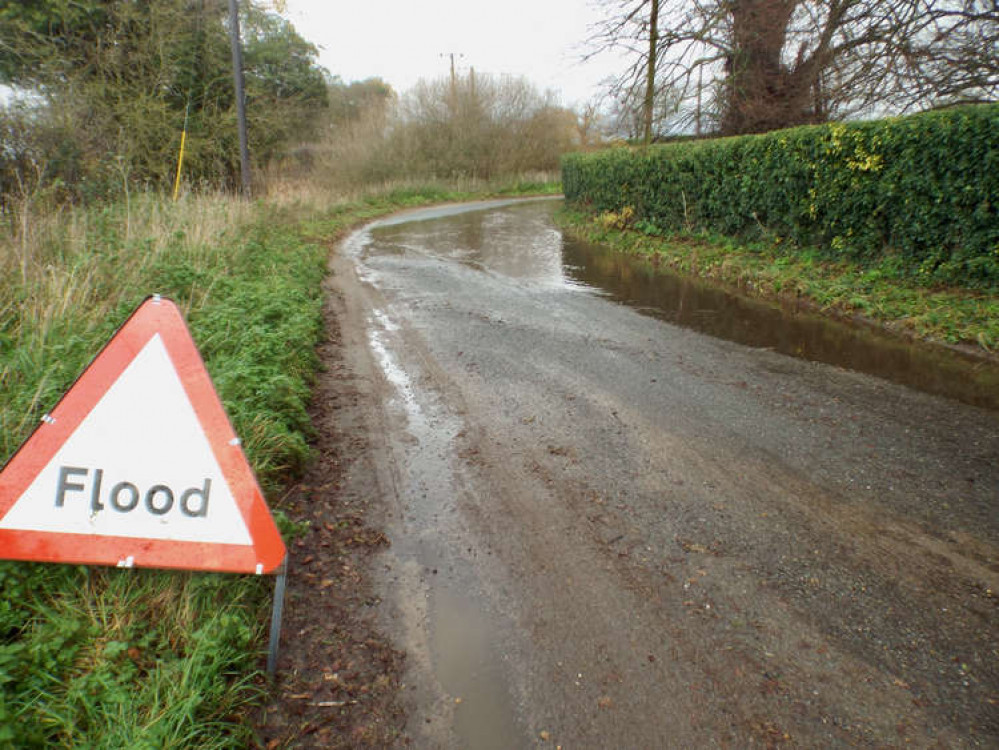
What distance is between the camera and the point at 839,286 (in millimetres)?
8680

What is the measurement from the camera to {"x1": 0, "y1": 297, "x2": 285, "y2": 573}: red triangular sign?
7.16 ft

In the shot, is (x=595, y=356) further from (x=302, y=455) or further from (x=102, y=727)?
(x=102, y=727)

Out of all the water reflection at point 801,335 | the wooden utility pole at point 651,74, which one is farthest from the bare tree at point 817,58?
the water reflection at point 801,335

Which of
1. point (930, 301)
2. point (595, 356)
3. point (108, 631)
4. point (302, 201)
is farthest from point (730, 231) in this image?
point (302, 201)

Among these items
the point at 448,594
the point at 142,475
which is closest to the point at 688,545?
the point at 448,594

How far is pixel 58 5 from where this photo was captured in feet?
57.2

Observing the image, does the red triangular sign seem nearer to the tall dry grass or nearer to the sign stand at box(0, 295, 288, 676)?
the sign stand at box(0, 295, 288, 676)

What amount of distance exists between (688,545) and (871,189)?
811cm

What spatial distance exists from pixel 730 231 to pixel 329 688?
40.2 feet

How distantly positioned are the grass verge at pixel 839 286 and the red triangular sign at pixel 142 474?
7.51m

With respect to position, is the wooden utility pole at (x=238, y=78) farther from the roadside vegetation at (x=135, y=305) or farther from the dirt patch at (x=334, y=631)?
the dirt patch at (x=334, y=631)

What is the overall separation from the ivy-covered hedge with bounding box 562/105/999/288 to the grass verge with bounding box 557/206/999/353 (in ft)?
0.87

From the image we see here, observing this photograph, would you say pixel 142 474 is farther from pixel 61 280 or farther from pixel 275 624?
pixel 61 280

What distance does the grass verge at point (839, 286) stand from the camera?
22.8 feet
